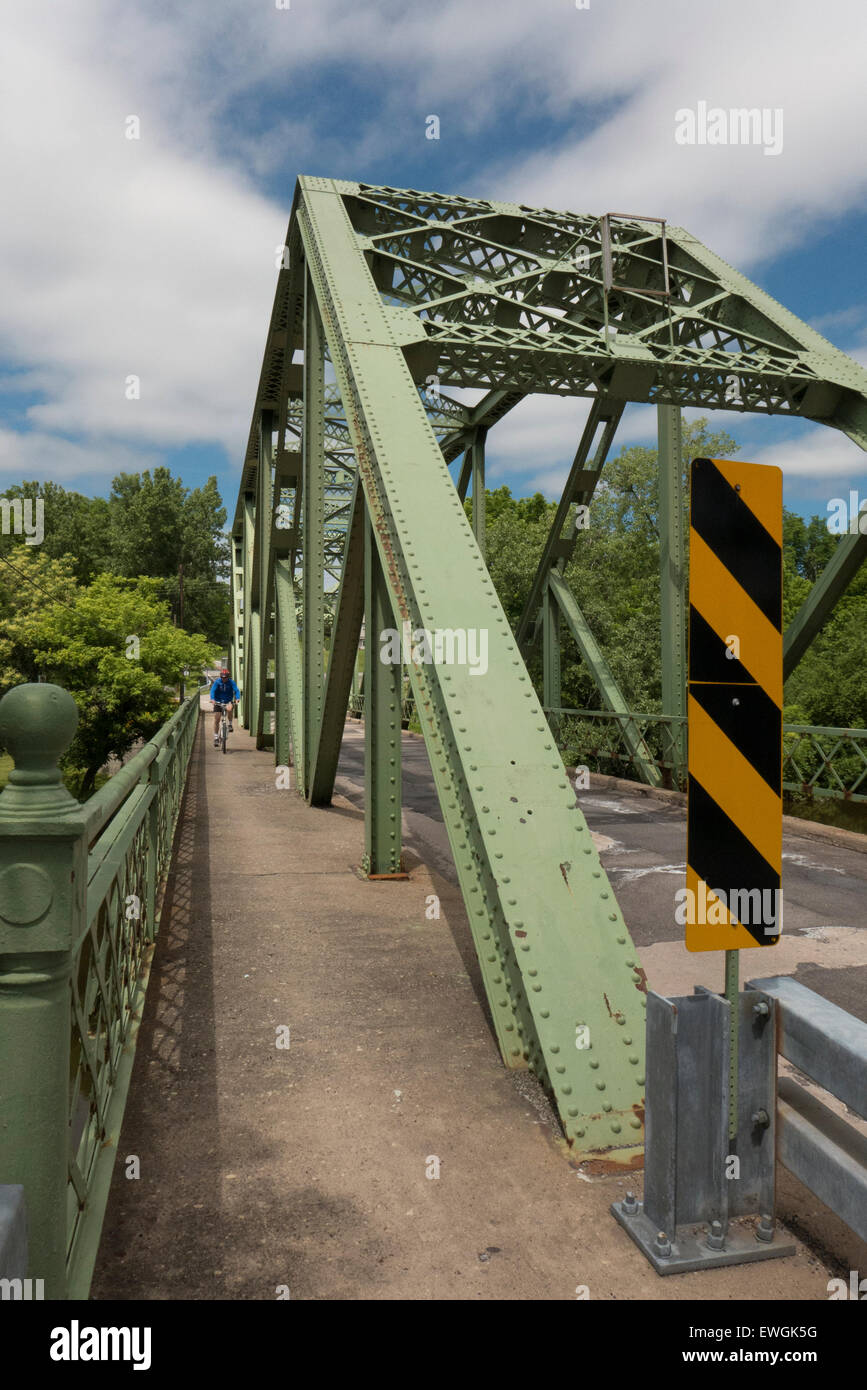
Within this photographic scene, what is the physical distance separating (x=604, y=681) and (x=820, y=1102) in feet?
40.6

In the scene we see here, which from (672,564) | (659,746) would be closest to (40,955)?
(672,564)

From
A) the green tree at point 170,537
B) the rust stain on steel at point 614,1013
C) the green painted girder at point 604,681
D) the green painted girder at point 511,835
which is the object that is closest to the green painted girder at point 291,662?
the green painted girder at point 604,681

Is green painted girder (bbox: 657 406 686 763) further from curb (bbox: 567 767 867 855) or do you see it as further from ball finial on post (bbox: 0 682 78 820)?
ball finial on post (bbox: 0 682 78 820)

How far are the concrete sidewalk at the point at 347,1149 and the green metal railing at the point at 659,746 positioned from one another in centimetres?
716

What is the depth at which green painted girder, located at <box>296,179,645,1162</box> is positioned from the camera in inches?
118

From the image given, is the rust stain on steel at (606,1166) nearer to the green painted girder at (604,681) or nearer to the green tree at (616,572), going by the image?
the green painted girder at (604,681)

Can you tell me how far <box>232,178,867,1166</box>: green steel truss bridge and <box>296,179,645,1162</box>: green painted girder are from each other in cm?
1

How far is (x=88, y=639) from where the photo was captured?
37719 mm

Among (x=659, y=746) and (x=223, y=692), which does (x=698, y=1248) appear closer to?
(x=659, y=746)

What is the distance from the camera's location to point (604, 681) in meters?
14.4

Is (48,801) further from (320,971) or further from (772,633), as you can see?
(320,971)

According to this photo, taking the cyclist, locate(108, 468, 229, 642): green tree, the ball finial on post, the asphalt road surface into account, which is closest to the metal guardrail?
the ball finial on post

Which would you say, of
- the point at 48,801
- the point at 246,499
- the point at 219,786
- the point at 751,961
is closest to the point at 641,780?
the point at 219,786
